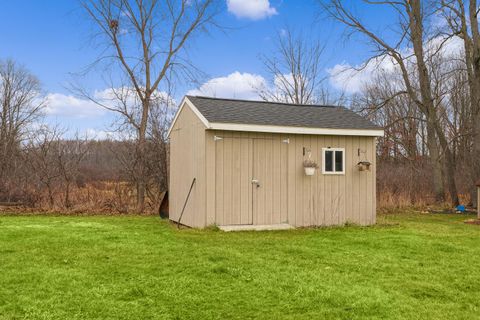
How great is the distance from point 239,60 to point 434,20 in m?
7.35

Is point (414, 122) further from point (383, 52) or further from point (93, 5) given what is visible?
point (93, 5)

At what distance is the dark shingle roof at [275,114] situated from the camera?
927 cm

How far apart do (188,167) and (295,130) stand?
8.16 ft

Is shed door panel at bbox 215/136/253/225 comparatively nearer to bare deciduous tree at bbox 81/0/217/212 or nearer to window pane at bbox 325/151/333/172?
window pane at bbox 325/151/333/172

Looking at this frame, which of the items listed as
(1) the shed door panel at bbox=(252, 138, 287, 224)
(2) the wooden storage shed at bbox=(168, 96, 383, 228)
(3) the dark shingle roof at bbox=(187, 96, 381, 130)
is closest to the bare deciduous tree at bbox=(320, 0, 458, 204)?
(3) the dark shingle roof at bbox=(187, 96, 381, 130)

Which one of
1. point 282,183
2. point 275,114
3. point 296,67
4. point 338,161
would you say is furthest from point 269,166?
point 296,67

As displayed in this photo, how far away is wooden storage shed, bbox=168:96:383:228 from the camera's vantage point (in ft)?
29.6

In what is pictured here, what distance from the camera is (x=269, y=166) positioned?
9.43m

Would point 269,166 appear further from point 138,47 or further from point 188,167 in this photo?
point 138,47

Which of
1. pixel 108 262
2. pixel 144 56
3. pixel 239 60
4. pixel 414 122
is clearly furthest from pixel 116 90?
pixel 414 122

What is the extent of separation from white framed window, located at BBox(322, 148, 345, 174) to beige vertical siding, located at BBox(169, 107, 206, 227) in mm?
2757

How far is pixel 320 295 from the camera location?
4461mm

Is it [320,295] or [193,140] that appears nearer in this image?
[320,295]

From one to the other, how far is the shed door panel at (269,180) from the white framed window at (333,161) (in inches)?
38.2
